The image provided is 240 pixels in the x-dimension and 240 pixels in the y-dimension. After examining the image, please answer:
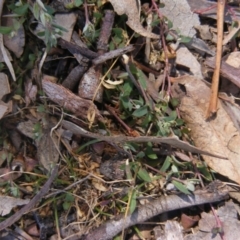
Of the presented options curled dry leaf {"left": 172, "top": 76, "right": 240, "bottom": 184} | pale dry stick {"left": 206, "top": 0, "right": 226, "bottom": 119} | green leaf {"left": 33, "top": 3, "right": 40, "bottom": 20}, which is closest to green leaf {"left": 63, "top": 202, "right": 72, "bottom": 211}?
curled dry leaf {"left": 172, "top": 76, "right": 240, "bottom": 184}

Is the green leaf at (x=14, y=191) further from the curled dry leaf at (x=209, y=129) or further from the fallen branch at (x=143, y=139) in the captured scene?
the curled dry leaf at (x=209, y=129)

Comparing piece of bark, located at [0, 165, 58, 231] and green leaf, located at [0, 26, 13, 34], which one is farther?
piece of bark, located at [0, 165, 58, 231]

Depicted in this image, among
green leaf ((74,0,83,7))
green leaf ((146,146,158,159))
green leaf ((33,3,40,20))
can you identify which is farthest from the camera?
green leaf ((146,146,158,159))

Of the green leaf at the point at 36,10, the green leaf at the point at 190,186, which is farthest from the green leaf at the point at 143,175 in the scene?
the green leaf at the point at 36,10

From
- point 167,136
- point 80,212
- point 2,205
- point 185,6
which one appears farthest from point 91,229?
point 185,6

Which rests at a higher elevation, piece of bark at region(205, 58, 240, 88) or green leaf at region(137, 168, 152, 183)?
piece of bark at region(205, 58, 240, 88)

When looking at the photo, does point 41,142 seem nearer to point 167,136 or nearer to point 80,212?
point 80,212

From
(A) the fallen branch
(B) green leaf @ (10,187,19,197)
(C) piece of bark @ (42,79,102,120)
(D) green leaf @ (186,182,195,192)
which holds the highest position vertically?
(C) piece of bark @ (42,79,102,120)

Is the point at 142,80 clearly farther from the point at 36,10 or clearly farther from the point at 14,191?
the point at 14,191

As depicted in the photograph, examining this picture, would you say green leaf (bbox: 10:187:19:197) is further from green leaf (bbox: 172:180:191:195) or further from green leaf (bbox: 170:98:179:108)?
green leaf (bbox: 170:98:179:108)
